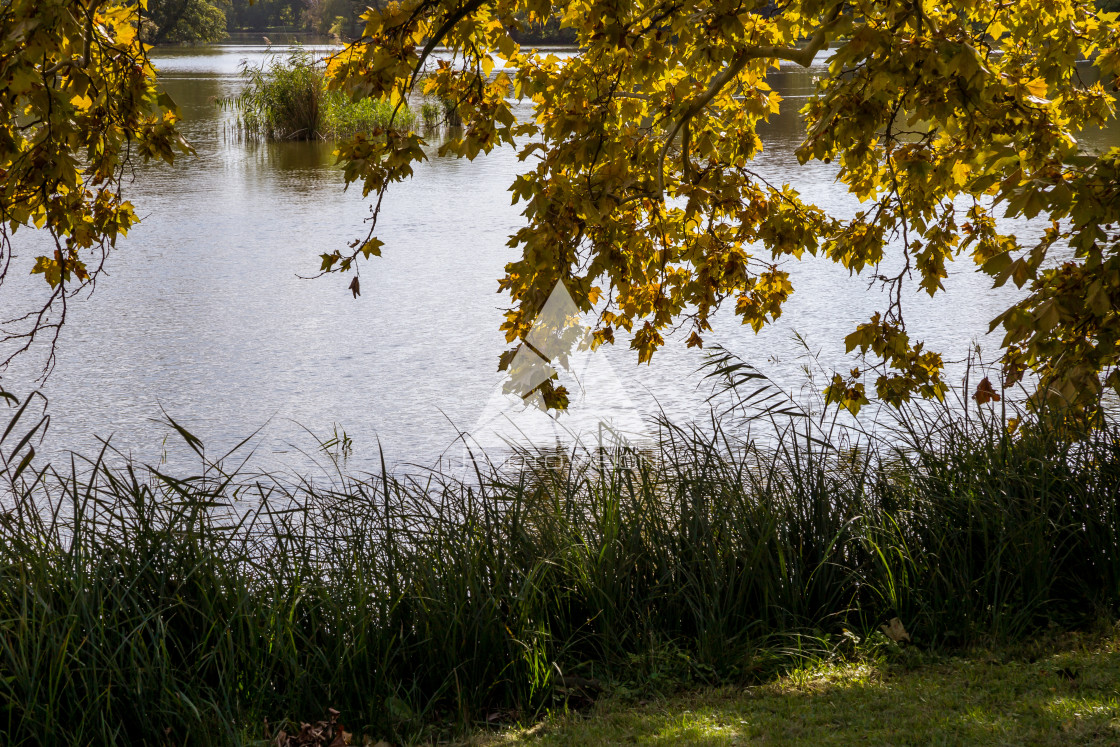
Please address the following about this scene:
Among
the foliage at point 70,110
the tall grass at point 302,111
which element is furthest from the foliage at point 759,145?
the tall grass at point 302,111

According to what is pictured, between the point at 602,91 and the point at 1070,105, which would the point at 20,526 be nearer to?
the point at 602,91

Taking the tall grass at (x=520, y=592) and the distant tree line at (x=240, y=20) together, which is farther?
the distant tree line at (x=240, y=20)

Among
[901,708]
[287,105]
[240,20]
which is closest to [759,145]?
[901,708]

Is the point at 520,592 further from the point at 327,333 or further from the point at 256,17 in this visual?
the point at 256,17

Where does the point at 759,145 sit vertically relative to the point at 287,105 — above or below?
below

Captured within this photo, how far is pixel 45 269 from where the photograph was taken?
4355 millimetres

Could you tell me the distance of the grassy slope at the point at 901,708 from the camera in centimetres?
268

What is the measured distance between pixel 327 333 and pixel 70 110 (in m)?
5.32

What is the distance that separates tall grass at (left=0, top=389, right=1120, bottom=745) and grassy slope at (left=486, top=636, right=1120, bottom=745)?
0.14 meters

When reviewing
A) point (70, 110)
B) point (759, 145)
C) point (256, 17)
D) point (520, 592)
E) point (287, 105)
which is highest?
point (256, 17)

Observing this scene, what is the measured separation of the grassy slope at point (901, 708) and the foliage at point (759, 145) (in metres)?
0.93

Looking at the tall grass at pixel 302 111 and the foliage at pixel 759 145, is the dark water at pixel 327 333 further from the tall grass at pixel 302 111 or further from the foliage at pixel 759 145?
the tall grass at pixel 302 111

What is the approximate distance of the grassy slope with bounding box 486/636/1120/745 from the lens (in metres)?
2.68

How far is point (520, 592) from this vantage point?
329 centimetres
